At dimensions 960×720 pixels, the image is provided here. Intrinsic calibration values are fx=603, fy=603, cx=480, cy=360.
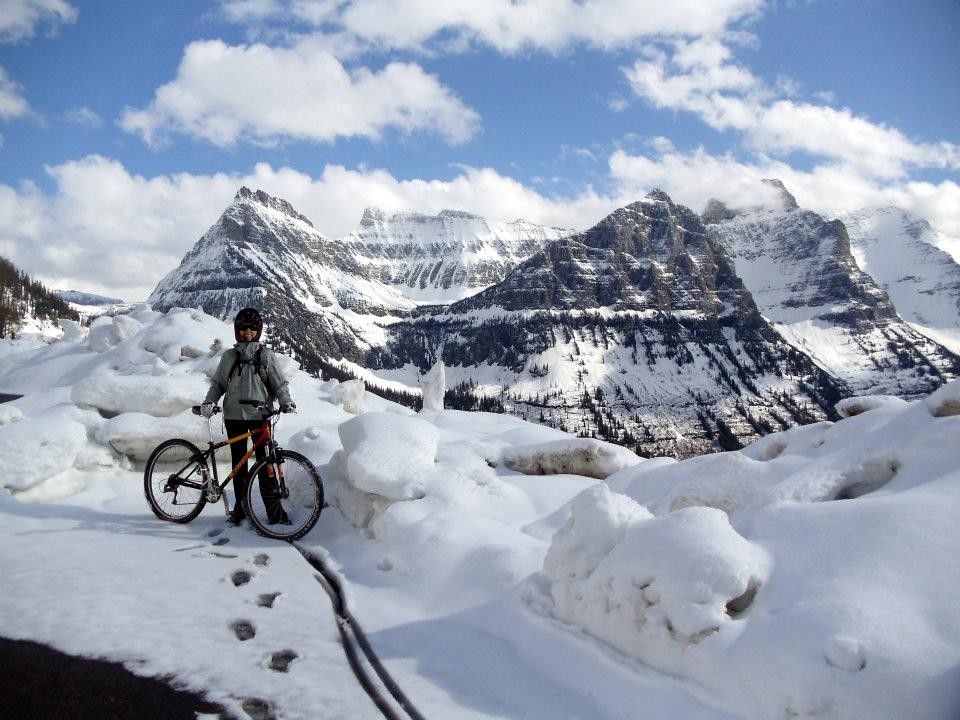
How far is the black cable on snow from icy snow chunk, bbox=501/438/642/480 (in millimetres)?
7442

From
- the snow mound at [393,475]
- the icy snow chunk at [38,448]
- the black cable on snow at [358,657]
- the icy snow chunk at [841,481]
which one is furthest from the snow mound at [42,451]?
the icy snow chunk at [841,481]

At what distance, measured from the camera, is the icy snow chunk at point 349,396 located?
2645 cm

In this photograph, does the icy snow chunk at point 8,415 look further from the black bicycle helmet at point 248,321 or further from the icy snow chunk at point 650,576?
the icy snow chunk at point 650,576

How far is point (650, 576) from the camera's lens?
6133mm

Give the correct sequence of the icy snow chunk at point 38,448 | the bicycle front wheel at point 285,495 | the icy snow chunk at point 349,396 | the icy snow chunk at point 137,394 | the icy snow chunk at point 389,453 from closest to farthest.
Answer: the bicycle front wheel at point 285,495 < the icy snow chunk at point 389,453 < the icy snow chunk at point 38,448 < the icy snow chunk at point 137,394 < the icy snow chunk at point 349,396

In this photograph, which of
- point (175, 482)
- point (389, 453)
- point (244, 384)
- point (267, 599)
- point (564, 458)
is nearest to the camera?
point (267, 599)

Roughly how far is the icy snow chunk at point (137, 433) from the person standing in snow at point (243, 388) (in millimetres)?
4158

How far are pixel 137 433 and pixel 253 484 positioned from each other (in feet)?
14.7

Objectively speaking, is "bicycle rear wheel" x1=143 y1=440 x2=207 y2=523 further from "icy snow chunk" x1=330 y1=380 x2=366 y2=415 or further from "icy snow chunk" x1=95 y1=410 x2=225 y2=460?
"icy snow chunk" x1=330 y1=380 x2=366 y2=415

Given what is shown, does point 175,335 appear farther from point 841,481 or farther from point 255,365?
point 841,481

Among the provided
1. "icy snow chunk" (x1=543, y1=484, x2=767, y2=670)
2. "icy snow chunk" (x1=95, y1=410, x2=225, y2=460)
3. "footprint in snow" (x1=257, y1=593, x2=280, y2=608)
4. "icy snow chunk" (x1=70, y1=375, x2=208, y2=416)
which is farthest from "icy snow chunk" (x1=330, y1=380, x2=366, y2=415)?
"icy snow chunk" (x1=543, y1=484, x2=767, y2=670)

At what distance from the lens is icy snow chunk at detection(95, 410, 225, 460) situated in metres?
13.0

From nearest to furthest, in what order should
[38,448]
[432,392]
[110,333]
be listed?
[38,448]
[110,333]
[432,392]

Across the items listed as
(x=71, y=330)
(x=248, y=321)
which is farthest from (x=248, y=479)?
(x=71, y=330)
